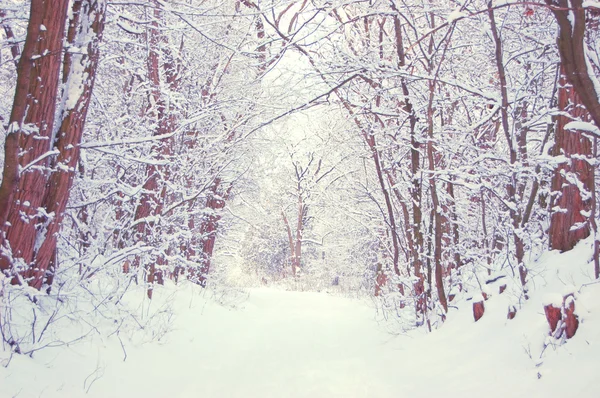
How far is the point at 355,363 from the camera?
4875 millimetres

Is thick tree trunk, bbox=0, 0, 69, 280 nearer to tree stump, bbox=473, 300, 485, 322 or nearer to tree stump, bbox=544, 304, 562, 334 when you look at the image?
tree stump, bbox=544, 304, 562, 334

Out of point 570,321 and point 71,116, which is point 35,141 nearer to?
point 71,116

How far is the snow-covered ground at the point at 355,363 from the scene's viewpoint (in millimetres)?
2836

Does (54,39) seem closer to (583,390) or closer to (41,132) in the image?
(41,132)

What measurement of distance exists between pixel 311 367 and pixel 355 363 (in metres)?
0.52

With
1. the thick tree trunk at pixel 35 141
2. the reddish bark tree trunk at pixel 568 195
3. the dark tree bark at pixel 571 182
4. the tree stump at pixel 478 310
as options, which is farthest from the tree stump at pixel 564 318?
the thick tree trunk at pixel 35 141

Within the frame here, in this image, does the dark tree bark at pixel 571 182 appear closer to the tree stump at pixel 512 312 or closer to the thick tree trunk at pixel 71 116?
the tree stump at pixel 512 312

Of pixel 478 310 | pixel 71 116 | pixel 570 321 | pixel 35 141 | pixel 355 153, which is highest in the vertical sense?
pixel 355 153

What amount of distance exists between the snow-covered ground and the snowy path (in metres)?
0.01

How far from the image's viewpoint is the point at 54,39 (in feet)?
11.0

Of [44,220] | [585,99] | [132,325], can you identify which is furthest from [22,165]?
[585,99]

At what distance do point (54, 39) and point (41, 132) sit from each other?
0.72 metres

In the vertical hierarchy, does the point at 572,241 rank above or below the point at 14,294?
above

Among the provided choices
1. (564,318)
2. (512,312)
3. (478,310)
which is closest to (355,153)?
(478,310)
